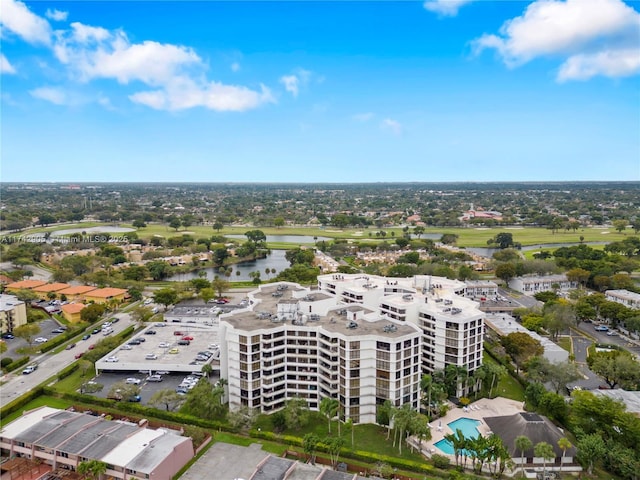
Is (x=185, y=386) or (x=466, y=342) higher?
(x=466, y=342)

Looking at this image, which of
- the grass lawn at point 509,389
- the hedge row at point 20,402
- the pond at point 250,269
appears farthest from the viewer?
the pond at point 250,269

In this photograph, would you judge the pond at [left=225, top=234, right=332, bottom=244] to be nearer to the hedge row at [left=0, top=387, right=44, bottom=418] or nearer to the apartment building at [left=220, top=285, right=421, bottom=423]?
the apartment building at [left=220, top=285, right=421, bottom=423]

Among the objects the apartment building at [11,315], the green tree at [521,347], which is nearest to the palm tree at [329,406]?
the green tree at [521,347]

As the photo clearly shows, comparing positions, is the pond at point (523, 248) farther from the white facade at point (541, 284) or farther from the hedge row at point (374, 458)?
the hedge row at point (374, 458)

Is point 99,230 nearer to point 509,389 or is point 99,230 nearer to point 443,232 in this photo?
point 443,232

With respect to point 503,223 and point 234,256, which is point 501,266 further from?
point 503,223

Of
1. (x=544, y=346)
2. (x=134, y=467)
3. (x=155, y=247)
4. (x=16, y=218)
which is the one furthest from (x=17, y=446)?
(x=16, y=218)
